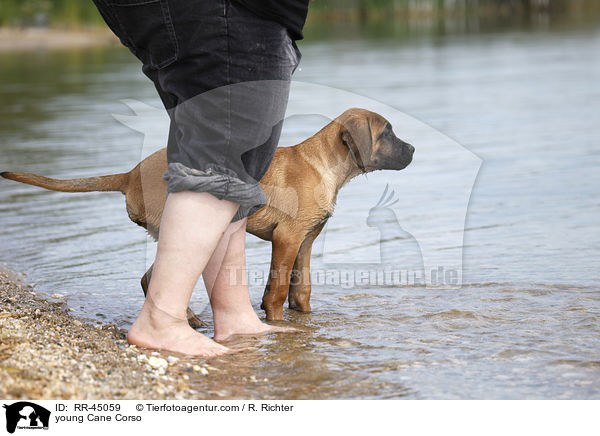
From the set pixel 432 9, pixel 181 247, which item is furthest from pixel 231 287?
pixel 432 9

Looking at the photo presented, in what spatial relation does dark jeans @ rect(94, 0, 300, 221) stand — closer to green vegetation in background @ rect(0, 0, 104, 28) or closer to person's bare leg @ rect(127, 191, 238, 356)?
person's bare leg @ rect(127, 191, 238, 356)

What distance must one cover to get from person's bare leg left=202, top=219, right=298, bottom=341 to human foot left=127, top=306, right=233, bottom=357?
28 centimetres

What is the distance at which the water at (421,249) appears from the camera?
3100 mm

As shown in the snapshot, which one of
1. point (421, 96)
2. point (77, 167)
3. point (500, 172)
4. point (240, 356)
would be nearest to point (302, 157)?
point (240, 356)

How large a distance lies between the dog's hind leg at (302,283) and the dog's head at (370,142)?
0.37 metres

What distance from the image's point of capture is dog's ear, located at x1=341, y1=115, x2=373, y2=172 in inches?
160

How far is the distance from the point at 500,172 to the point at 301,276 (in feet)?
11.4

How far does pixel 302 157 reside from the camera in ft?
13.3

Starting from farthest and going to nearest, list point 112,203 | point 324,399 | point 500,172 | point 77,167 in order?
1. point 77,167
2. point 500,172
3. point 112,203
4. point 324,399
